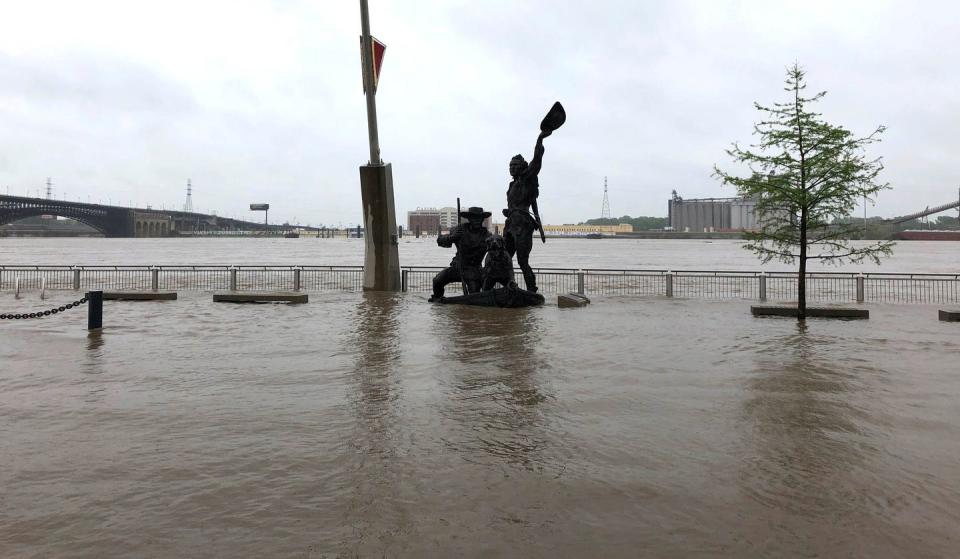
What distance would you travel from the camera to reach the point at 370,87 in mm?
22188

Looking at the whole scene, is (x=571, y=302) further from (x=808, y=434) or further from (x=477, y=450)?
(x=477, y=450)

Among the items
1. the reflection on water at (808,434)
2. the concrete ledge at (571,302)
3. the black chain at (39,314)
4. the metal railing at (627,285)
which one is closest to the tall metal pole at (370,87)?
the metal railing at (627,285)

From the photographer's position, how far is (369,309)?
664 inches

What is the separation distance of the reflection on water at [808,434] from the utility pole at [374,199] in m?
14.4

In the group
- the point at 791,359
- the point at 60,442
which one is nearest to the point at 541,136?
the point at 791,359

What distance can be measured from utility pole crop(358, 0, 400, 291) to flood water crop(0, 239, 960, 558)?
11.2 meters

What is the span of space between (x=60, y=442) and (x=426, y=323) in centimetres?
879

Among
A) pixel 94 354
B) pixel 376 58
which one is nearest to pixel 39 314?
pixel 94 354

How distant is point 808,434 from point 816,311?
448 inches

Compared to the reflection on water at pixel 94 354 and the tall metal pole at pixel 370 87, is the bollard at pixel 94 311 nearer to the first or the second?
the reflection on water at pixel 94 354

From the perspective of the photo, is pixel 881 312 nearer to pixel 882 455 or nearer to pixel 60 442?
pixel 882 455

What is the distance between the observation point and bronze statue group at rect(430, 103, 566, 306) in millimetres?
17297

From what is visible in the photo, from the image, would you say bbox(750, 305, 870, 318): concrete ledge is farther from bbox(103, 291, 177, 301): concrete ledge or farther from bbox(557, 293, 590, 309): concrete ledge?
bbox(103, 291, 177, 301): concrete ledge

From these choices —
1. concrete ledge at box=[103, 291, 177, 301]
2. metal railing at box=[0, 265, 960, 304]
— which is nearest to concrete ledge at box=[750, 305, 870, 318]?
metal railing at box=[0, 265, 960, 304]
